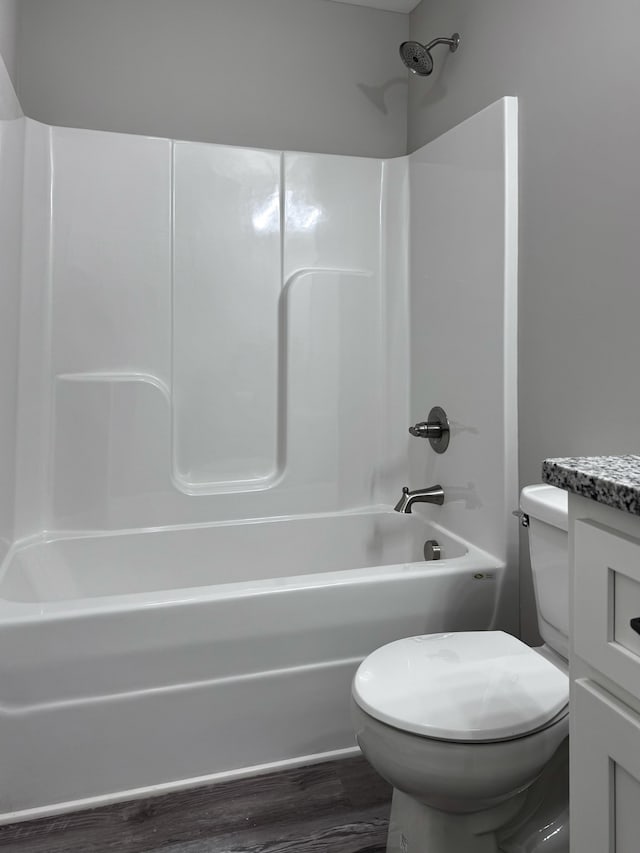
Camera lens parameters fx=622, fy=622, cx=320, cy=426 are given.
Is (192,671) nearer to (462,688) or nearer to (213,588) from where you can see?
(213,588)

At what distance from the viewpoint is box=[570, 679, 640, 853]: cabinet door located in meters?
0.68

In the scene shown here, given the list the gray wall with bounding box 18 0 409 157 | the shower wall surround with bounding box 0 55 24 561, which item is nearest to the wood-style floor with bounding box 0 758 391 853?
the shower wall surround with bounding box 0 55 24 561

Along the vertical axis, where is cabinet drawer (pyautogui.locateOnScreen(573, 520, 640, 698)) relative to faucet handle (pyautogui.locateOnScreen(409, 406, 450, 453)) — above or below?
below

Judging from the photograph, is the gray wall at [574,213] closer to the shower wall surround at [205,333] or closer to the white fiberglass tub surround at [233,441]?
the white fiberglass tub surround at [233,441]

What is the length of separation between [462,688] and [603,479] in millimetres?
770

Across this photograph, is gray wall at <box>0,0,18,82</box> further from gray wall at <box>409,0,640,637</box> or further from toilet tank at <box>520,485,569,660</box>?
toilet tank at <box>520,485,569,660</box>

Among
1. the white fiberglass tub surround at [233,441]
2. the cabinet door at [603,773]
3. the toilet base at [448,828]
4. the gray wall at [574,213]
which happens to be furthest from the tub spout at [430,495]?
the cabinet door at [603,773]

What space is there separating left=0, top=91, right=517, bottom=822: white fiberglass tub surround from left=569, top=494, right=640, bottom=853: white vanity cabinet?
1001 millimetres

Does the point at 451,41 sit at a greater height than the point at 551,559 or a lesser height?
greater

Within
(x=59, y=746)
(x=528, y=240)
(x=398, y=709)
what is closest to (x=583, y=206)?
(x=528, y=240)

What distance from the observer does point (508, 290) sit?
1875mm

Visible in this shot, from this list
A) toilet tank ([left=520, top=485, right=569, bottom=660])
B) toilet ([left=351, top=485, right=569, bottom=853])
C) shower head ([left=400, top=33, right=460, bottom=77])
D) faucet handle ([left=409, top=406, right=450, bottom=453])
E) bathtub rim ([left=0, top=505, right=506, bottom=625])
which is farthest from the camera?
faucet handle ([left=409, top=406, right=450, bottom=453])

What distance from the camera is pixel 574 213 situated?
164 centimetres

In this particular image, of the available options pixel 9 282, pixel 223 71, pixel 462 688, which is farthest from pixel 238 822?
pixel 223 71
